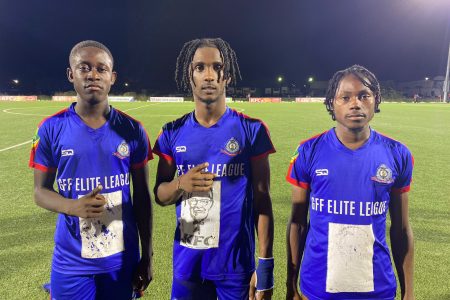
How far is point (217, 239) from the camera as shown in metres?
2.18

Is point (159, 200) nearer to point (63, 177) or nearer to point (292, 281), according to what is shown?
point (63, 177)

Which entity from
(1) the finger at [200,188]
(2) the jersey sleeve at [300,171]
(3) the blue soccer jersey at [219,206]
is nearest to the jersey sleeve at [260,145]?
(3) the blue soccer jersey at [219,206]

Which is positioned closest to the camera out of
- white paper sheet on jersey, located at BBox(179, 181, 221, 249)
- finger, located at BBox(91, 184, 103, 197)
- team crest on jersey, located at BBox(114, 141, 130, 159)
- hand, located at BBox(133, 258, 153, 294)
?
finger, located at BBox(91, 184, 103, 197)

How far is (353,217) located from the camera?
2033 millimetres

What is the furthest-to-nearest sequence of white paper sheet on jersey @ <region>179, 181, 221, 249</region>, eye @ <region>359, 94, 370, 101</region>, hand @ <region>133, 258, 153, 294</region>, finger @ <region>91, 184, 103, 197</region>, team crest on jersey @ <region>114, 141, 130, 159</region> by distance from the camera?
1. hand @ <region>133, 258, 153, 294</region>
2. team crest on jersey @ <region>114, 141, 130, 159</region>
3. white paper sheet on jersey @ <region>179, 181, 221, 249</region>
4. eye @ <region>359, 94, 370, 101</region>
5. finger @ <region>91, 184, 103, 197</region>

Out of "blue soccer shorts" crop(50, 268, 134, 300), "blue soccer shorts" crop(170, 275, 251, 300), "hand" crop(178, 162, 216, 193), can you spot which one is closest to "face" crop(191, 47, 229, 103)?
"hand" crop(178, 162, 216, 193)

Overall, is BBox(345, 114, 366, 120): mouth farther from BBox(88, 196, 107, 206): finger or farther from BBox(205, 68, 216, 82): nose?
BBox(88, 196, 107, 206): finger

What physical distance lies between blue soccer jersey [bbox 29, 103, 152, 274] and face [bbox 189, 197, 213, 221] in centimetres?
46

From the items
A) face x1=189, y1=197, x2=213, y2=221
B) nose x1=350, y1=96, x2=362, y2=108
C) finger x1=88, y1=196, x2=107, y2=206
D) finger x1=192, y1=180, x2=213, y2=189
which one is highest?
nose x1=350, y1=96, x2=362, y2=108

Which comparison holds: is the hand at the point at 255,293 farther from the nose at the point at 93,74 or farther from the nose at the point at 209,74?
the nose at the point at 93,74

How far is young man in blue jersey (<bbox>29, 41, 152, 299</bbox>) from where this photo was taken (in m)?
2.18

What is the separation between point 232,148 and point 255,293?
0.91 m

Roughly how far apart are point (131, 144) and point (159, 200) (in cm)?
44

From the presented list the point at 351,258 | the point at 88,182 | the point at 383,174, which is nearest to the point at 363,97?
the point at 383,174
